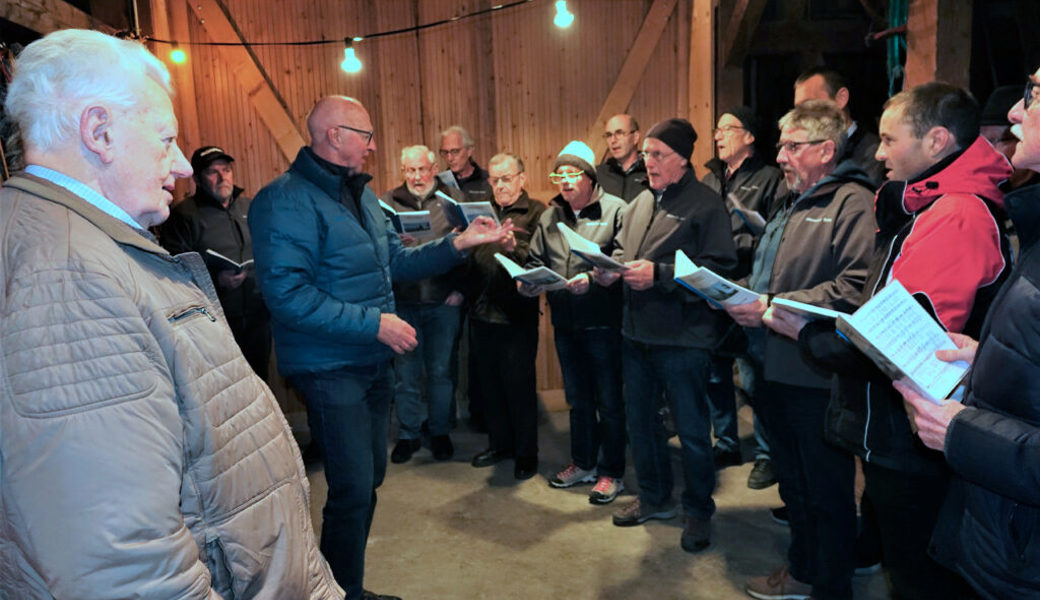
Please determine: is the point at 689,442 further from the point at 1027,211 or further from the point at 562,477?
the point at 1027,211

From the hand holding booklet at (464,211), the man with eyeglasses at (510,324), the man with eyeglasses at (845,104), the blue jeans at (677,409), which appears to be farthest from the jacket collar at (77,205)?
the man with eyeglasses at (845,104)

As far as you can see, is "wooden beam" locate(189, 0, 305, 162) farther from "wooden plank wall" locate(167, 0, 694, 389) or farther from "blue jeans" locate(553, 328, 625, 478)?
"blue jeans" locate(553, 328, 625, 478)

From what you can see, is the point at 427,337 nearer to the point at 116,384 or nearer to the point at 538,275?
the point at 538,275

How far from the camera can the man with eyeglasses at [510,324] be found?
4219 mm

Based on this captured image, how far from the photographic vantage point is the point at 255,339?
15.2 ft

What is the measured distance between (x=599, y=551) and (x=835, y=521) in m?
1.16

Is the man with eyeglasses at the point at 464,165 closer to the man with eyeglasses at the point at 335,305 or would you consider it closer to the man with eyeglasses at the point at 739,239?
the man with eyeglasses at the point at 739,239

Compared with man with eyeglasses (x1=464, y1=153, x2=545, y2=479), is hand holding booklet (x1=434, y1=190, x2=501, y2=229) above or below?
above

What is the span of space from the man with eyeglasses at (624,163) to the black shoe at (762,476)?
1.84m

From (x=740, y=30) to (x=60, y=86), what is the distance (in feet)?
16.4

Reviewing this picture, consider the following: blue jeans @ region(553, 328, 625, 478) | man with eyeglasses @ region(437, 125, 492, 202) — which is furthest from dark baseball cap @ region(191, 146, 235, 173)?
blue jeans @ region(553, 328, 625, 478)

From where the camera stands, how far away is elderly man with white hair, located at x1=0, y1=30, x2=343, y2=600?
3.09ft

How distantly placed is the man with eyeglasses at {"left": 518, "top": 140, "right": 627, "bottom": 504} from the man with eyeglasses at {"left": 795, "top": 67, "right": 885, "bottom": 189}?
3.83 feet

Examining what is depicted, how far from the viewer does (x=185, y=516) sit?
3.72ft
